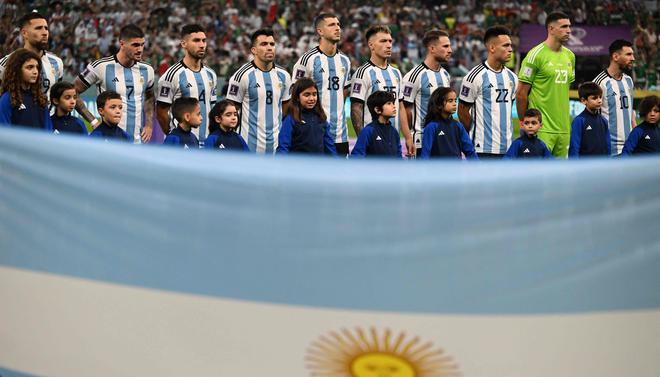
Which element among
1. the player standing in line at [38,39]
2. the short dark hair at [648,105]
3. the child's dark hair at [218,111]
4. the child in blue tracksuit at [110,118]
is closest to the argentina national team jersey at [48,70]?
the player standing in line at [38,39]

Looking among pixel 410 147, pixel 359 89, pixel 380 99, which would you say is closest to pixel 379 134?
pixel 380 99

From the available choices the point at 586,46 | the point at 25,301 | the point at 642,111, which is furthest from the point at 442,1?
the point at 25,301

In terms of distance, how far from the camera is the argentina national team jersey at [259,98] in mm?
8875

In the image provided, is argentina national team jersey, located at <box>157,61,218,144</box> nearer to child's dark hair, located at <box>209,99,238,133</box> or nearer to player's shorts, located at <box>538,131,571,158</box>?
child's dark hair, located at <box>209,99,238,133</box>

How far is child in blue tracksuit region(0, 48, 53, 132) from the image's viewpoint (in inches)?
277

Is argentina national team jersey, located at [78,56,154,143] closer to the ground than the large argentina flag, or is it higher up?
higher up

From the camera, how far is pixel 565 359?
3.33 meters

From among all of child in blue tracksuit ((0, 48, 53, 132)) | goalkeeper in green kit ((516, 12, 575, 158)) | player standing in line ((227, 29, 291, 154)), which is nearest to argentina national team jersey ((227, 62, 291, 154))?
player standing in line ((227, 29, 291, 154))

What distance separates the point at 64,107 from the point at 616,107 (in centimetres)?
512

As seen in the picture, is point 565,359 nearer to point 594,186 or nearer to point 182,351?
point 594,186

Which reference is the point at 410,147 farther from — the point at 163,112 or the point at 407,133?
the point at 163,112

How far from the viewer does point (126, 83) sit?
8.79 m

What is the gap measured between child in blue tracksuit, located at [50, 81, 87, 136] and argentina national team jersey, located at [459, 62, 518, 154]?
11.6 feet

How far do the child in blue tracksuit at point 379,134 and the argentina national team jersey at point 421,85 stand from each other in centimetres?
126
